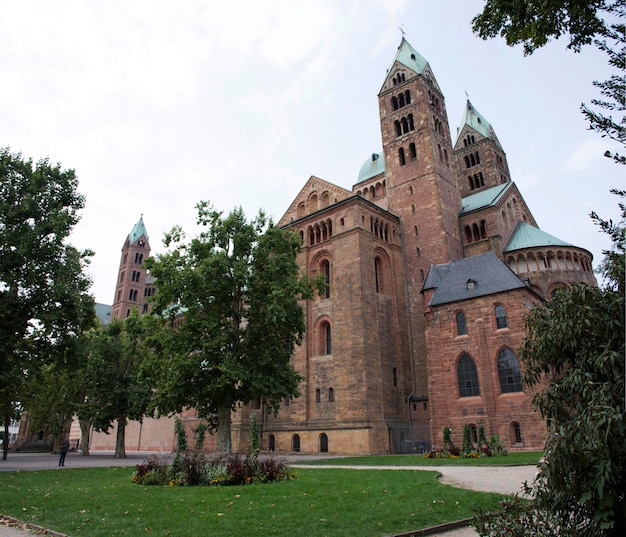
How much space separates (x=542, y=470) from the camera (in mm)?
5395

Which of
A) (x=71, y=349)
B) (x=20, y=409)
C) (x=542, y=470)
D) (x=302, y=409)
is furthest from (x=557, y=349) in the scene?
(x=20, y=409)

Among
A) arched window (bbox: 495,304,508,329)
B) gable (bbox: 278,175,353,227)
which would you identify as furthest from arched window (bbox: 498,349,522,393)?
gable (bbox: 278,175,353,227)

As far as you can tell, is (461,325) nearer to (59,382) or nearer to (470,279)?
(470,279)

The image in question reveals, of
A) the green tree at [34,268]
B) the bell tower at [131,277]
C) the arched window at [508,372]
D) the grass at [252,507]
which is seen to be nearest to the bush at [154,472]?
the grass at [252,507]

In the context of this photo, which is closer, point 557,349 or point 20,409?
point 557,349

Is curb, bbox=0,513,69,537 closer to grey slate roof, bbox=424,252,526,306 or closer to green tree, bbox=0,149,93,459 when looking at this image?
green tree, bbox=0,149,93,459

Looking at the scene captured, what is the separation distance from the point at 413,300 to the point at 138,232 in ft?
259

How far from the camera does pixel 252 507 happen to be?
10.2 metres

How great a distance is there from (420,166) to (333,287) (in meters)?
15.2

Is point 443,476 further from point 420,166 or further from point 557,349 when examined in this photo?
point 420,166

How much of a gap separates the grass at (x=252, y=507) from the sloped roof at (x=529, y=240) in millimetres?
32223

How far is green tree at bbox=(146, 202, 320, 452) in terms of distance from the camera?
2236 cm

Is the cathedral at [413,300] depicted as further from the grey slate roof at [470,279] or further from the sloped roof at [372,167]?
the sloped roof at [372,167]

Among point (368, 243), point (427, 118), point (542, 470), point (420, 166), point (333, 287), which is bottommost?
point (542, 470)
